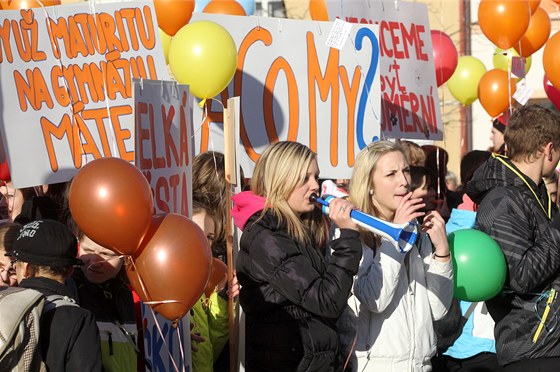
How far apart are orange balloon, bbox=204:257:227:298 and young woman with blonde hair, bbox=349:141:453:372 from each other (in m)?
0.80

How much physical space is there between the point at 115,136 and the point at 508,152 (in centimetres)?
217

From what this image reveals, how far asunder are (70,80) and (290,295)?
7.57 ft

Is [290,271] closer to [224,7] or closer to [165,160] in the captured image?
[165,160]

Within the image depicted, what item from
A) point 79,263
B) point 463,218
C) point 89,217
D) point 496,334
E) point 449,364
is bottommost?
point 449,364

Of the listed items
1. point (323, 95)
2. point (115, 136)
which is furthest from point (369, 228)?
point (323, 95)

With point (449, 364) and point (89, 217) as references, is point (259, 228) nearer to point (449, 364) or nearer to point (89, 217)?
point (89, 217)

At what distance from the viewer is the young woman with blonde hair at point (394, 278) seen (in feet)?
13.7

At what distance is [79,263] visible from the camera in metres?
3.85

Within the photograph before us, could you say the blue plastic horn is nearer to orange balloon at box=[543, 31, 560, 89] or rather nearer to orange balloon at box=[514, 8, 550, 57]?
orange balloon at box=[543, 31, 560, 89]

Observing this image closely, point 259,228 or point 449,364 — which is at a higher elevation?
point 259,228

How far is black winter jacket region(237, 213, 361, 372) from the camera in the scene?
392 centimetres

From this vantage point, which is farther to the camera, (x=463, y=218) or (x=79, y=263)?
(x=463, y=218)

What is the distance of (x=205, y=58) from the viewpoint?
220 inches

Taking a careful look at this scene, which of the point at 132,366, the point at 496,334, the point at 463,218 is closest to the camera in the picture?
the point at 132,366
